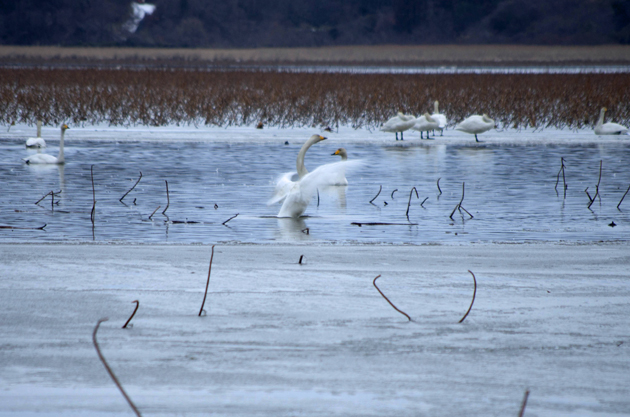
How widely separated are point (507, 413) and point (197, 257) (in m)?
3.35

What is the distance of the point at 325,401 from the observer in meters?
3.43

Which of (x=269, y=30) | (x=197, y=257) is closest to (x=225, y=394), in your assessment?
(x=197, y=257)

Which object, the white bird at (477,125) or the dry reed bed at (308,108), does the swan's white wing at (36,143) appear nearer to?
the dry reed bed at (308,108)

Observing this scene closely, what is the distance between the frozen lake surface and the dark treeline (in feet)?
264

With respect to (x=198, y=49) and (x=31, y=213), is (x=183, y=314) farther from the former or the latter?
(x=198, y=49)

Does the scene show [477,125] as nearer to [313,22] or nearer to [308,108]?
[308,108]

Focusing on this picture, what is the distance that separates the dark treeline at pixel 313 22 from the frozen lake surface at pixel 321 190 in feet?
264

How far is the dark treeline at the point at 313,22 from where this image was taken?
9669 cm

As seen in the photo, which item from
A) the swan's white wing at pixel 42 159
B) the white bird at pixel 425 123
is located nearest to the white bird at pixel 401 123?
the white bird at pixel 425 123

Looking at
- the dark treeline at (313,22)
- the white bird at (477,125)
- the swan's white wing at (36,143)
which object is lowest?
the swan's white wing at (36,143)

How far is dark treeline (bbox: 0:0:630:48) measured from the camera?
317 feet

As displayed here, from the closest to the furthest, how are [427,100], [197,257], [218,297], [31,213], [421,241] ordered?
[218,297], [197,257], [421,241], [31,213], [427,100]

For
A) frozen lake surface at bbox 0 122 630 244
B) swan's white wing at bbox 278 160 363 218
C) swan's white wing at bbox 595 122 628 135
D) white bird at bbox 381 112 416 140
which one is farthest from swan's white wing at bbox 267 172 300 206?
swan's white wing at bbox 595 122 628 135

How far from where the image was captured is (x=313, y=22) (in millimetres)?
100875
